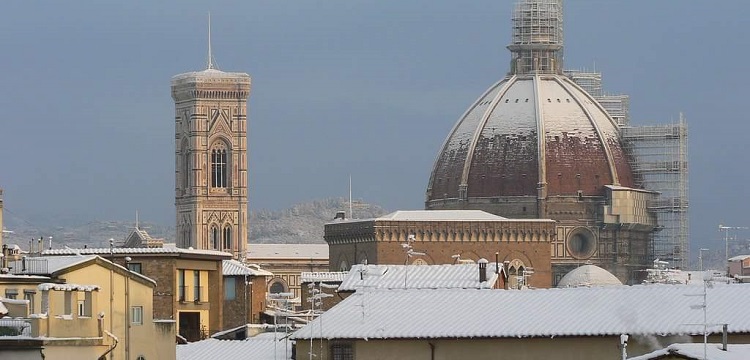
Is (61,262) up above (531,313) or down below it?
above

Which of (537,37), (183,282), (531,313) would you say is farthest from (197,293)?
(537,37)

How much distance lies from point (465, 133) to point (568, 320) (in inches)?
4558

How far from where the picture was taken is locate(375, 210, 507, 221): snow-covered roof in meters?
144

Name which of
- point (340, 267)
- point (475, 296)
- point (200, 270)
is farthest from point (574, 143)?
point (475, 296)

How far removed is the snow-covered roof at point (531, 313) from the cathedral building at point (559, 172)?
355 ft

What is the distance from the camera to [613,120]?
162 metres

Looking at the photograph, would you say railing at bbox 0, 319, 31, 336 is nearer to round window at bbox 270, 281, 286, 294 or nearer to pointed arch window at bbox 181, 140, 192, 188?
round window at bbox 270, 281, 286, 294

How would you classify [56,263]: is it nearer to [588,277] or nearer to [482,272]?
[482,272]

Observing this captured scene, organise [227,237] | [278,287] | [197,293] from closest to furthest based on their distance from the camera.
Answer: [197,293]
[278,287]
[227,237]

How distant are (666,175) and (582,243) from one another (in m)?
9.04

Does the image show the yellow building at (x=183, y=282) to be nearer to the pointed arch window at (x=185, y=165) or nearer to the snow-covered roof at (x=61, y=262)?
the snow-covered roof at (x=61, y=262)

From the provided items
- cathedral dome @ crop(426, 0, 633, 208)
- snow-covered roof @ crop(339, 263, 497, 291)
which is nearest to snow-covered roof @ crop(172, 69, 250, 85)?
cathedral dome @ crop(426, 0, 633, 208)

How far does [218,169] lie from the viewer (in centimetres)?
Answer: 19475

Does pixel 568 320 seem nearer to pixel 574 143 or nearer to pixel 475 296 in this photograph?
pixel 475 296
